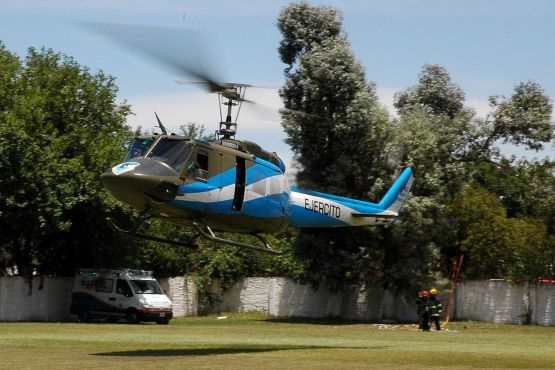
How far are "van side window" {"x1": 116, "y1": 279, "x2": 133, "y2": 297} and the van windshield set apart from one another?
8.4 inches

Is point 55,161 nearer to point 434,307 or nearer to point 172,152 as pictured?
point 434,307

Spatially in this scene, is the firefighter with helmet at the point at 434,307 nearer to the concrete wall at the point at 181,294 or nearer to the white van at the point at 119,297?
the white van at the point at 119,297

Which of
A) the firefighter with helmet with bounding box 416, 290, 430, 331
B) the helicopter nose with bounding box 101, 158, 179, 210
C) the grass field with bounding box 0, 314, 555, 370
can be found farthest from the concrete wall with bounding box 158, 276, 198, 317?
the helicopter nose with bounding box 101, 158, 179, 210

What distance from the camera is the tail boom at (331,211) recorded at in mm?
28797

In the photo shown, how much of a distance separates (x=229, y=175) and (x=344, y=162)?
20.4 metres

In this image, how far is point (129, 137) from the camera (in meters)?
47.6

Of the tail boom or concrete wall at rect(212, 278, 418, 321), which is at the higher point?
the tail boom

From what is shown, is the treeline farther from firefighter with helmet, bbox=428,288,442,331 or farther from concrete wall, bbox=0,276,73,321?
firefighter with helmet, bbox=428,288,442,331

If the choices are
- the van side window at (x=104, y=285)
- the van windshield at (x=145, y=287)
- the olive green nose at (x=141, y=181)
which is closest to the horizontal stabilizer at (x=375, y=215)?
the olive green nose at (x=141, y=181)

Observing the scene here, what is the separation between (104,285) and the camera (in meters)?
44.8

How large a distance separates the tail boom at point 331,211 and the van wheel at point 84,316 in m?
17.0

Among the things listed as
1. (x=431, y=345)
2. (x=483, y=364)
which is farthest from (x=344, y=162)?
(x=483, y=364)

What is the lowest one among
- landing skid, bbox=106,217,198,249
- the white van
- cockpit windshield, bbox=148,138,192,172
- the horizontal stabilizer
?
the white van

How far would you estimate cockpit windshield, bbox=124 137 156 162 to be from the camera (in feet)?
81.1
